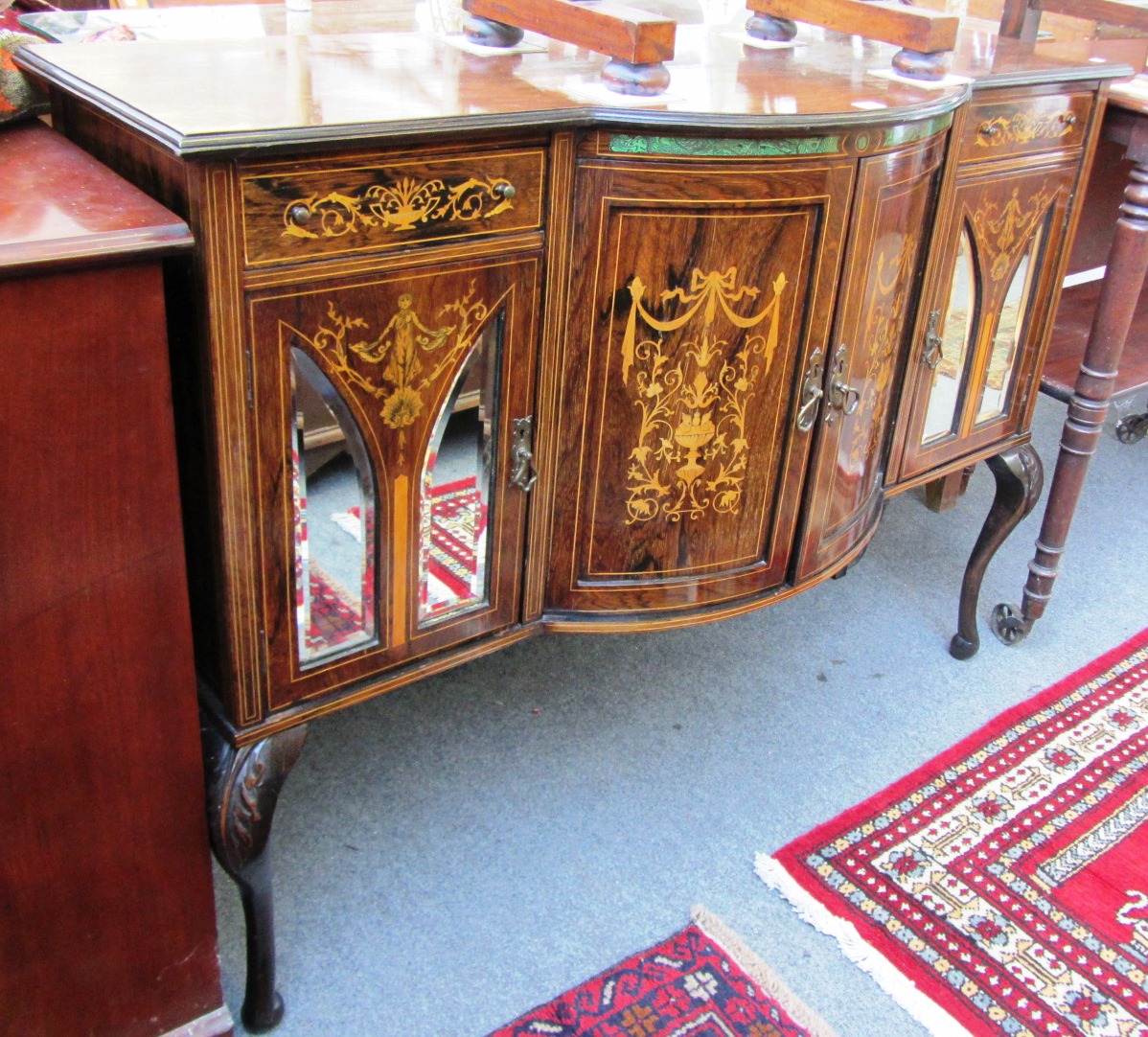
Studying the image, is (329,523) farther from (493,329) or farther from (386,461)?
(493,329)

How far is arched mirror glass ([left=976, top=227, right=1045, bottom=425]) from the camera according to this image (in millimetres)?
1432

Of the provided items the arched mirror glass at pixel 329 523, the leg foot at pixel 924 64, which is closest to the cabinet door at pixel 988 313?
the leg foot at pixel 924 64

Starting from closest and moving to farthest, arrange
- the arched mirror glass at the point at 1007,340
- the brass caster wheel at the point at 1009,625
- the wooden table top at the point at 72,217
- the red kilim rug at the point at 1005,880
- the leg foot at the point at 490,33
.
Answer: the wooden table top at the point at 72,217 → the leg foot at the point at 490,33 → the red kilim rug at the point at 1005,880 → the arched mirror glass at the point at 1007,340 → the brass caster wheel at the point at 1009,625

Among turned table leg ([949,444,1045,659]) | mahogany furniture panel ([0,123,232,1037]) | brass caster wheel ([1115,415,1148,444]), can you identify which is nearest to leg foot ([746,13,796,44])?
turned table leg ([949,444,1045,659])

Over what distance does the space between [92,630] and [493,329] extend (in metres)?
0.36

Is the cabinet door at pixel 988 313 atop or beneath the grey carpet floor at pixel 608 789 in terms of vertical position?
atop

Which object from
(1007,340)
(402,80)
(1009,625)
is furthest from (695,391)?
(1009,625)

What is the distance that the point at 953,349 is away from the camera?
140 cm

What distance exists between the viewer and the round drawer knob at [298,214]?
2.62ft

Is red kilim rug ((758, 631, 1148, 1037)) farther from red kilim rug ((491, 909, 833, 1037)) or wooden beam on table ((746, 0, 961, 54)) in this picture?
wooden beam on table ((746, 0, 961, 54))

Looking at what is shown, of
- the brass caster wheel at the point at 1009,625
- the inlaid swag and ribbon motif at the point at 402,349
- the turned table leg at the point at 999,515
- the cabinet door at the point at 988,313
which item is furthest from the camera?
the brass caster wheel at the point at 1009,625

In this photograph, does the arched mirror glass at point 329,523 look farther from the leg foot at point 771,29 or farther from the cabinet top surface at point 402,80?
the leg foot at point 771,29

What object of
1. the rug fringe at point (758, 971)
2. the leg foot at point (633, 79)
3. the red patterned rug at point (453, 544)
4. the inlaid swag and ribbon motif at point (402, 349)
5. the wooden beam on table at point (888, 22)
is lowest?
the rug fringe at point (758, 971)

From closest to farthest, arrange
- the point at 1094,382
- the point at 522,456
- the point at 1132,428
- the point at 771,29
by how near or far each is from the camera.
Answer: the point at 522,456, the point at 771,29, the point at 1094,382, the point at 1132,428
